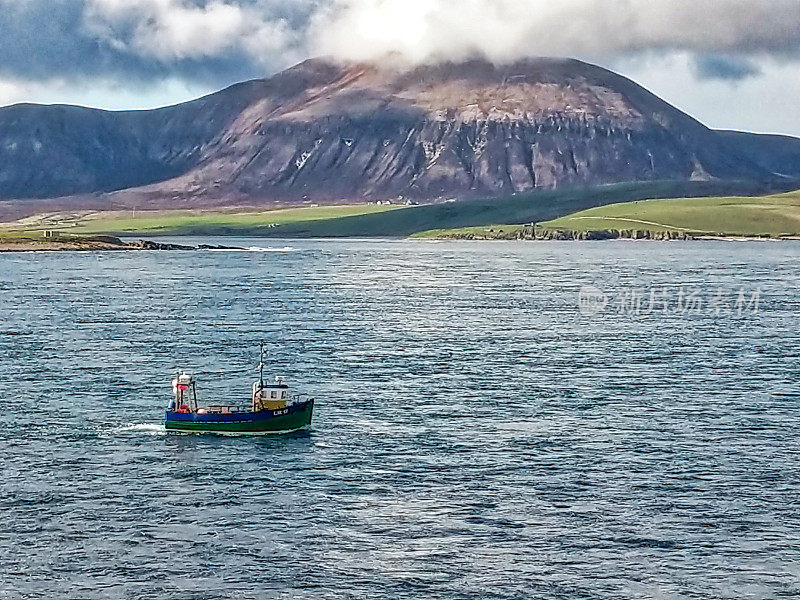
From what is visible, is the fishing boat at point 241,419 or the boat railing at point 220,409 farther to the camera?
the boat railing at point 220,409

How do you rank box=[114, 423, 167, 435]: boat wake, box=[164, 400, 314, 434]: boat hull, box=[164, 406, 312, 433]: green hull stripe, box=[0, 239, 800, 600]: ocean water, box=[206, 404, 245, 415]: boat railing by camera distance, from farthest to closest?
box=[206, 404, 245, 415]: boat railing
box=[114, 423, 167, 435]: boat wake
box=[164, 406, 312, 433]: green hull stripe
box=[164, 400, 314, 434]: boat hull
box=[0, 239, 800, 600]: ocean water

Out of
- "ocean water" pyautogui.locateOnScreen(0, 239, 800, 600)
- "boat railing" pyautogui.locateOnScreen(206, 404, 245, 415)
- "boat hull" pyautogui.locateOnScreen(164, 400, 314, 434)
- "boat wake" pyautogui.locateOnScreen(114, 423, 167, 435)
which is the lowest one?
"ocean water" pyautogui.locateOnScreen(0, 239, 800, 600)

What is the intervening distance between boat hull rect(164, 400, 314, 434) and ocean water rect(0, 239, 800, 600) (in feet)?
3.44

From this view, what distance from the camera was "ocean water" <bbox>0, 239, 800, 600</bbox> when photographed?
48.1 meters

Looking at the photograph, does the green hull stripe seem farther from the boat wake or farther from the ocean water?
the ocean water

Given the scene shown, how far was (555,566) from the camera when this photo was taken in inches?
1918

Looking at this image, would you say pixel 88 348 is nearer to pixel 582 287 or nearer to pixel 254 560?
pixel 254 560

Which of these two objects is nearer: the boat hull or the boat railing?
the boat hull

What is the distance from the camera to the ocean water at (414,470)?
4812 cm

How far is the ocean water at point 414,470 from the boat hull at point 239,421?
1049 mm

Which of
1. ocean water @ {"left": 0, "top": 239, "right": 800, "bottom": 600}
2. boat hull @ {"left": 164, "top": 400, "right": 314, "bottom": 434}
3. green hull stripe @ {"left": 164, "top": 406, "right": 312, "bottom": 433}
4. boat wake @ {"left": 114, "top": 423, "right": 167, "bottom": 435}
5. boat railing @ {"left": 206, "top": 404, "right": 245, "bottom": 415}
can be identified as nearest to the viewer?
ocean water @ {"left": 0, "top": 239, "right": 800, "bottom": 600}

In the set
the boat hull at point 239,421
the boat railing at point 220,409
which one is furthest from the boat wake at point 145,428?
the boat railing at point 220,409

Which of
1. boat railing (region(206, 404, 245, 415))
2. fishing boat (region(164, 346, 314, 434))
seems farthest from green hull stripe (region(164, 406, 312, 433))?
boat railing (region(206, 404, 245, 415))

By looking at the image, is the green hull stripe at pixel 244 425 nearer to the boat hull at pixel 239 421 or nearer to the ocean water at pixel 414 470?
the boat hull at pixel 239 421
